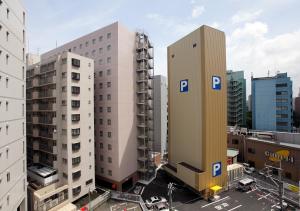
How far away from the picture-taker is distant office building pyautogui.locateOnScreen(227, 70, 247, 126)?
96750 millimetres

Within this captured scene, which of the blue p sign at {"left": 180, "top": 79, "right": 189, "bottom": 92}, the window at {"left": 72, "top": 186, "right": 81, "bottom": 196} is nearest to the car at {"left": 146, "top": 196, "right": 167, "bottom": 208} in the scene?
the window at {"left": 72, "top": 186, "right": 81, "bottom": 196}

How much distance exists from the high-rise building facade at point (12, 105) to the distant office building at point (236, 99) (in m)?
90.3

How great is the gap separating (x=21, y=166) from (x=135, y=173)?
2778 centimetres

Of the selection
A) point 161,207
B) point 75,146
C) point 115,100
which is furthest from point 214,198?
point 75,146

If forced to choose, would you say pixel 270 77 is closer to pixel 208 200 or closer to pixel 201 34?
pixel 201 34

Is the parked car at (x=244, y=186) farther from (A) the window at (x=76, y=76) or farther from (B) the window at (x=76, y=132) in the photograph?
(A) the window at (x=76, y=76)

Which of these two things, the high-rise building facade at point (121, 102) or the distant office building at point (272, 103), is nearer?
the high-rise building facade at point (121, 102)

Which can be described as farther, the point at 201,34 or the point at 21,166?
the point at 201,34

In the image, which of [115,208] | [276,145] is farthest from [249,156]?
[115,208]

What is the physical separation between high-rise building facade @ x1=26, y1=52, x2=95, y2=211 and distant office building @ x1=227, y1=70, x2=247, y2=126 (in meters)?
77.3

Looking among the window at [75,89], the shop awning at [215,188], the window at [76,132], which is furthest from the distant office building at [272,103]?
the window at [76,132]

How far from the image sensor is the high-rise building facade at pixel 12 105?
2367 centimetres

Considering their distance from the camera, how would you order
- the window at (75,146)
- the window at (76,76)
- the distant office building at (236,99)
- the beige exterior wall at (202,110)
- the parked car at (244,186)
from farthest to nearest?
the distant office building at (236,99), the parked car at (244,186), the beige exterior wall at (202,110), the window at (76,76), the window at (75,146)

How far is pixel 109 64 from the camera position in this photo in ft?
152
